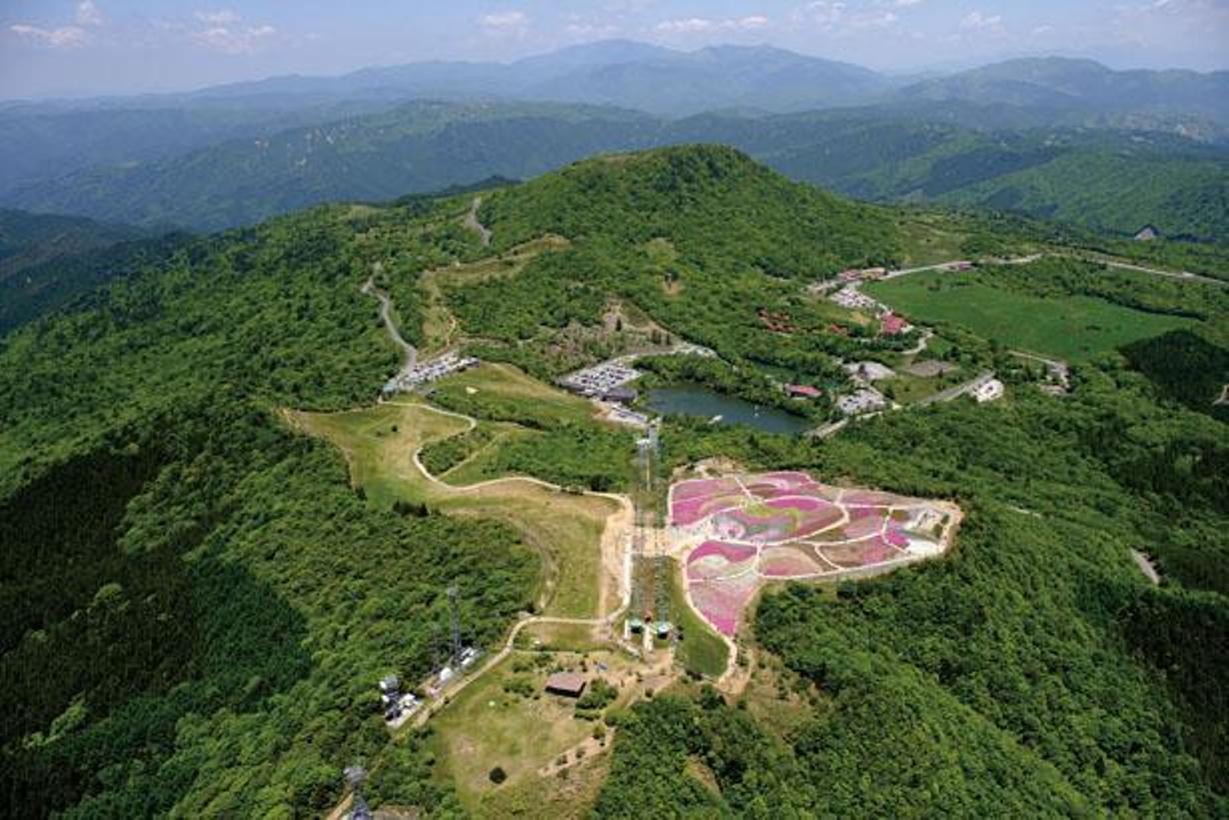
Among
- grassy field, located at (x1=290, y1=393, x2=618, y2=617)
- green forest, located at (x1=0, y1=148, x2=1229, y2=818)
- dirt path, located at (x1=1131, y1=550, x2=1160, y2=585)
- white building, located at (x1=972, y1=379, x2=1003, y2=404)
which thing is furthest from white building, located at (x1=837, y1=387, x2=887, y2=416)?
grassy field, located at (x1=290, y1=393, x2=618, y2=617)

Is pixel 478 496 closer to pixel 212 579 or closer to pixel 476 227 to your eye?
pixel 212 579

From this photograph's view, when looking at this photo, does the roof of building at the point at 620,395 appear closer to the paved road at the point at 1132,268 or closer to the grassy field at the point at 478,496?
the grassy field at the point at 478,496

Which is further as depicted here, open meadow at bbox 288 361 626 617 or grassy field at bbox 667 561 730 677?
open meadow at bbox 288 361 626 617

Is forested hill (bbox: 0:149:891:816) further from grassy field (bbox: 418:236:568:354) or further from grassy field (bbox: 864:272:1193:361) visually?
grassy field (bbox: 864:272:1193:361)

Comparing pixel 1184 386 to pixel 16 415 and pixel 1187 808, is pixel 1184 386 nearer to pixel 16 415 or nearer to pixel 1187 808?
pixel 1187 808

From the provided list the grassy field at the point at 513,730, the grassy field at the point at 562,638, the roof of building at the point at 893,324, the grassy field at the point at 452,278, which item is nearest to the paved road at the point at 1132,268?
the roof of building at the point at 893,324
